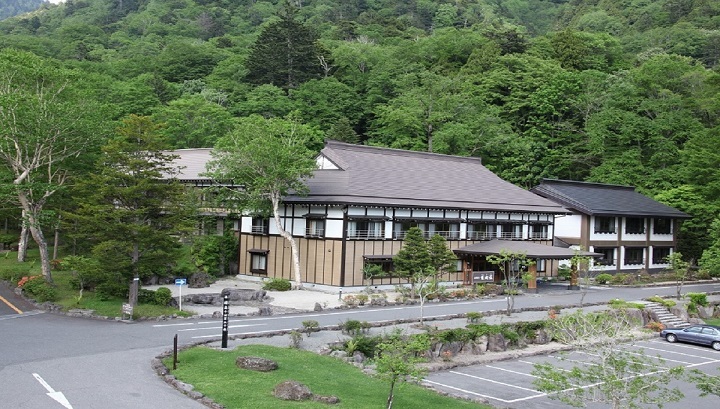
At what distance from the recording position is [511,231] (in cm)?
3866

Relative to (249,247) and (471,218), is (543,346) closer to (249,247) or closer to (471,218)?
(471,218)

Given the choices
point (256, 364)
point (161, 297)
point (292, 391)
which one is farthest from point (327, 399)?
point (161, 297)

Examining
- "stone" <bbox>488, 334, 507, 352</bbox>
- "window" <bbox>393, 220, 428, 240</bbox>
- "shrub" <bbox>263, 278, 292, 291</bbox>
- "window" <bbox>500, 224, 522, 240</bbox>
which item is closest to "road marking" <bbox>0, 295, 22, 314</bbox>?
"shrub" <bbox>263, 278, 292, 291</bbox>

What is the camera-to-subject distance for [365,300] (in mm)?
27984

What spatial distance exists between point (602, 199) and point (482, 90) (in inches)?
796

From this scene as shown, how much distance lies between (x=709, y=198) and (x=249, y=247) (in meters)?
34.1

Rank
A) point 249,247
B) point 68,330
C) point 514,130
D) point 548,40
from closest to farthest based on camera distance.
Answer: point 68,330, point 249,247, point 514,130, point 548,40

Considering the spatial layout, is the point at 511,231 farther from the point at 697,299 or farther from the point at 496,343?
the point at 496,343

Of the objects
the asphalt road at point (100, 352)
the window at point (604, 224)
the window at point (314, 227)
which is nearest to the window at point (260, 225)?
the window at point (314, 227)

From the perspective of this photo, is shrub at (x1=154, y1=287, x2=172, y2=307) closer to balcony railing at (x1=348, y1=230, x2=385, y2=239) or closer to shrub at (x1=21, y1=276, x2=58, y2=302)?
shrub at (x1=21, y1=276, x2=58, y2=302)

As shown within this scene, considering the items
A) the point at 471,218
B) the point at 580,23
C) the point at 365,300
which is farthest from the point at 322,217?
the point at 580,23

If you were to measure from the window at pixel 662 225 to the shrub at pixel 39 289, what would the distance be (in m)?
40.7

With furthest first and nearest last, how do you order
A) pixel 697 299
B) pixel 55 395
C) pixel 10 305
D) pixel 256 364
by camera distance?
pixel 697 299 < pixel 10 305 < pixel 256 364 < pixel 55 395

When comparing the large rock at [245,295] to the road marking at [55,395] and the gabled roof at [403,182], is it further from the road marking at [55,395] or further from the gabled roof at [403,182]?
the road marking at [55,395]
